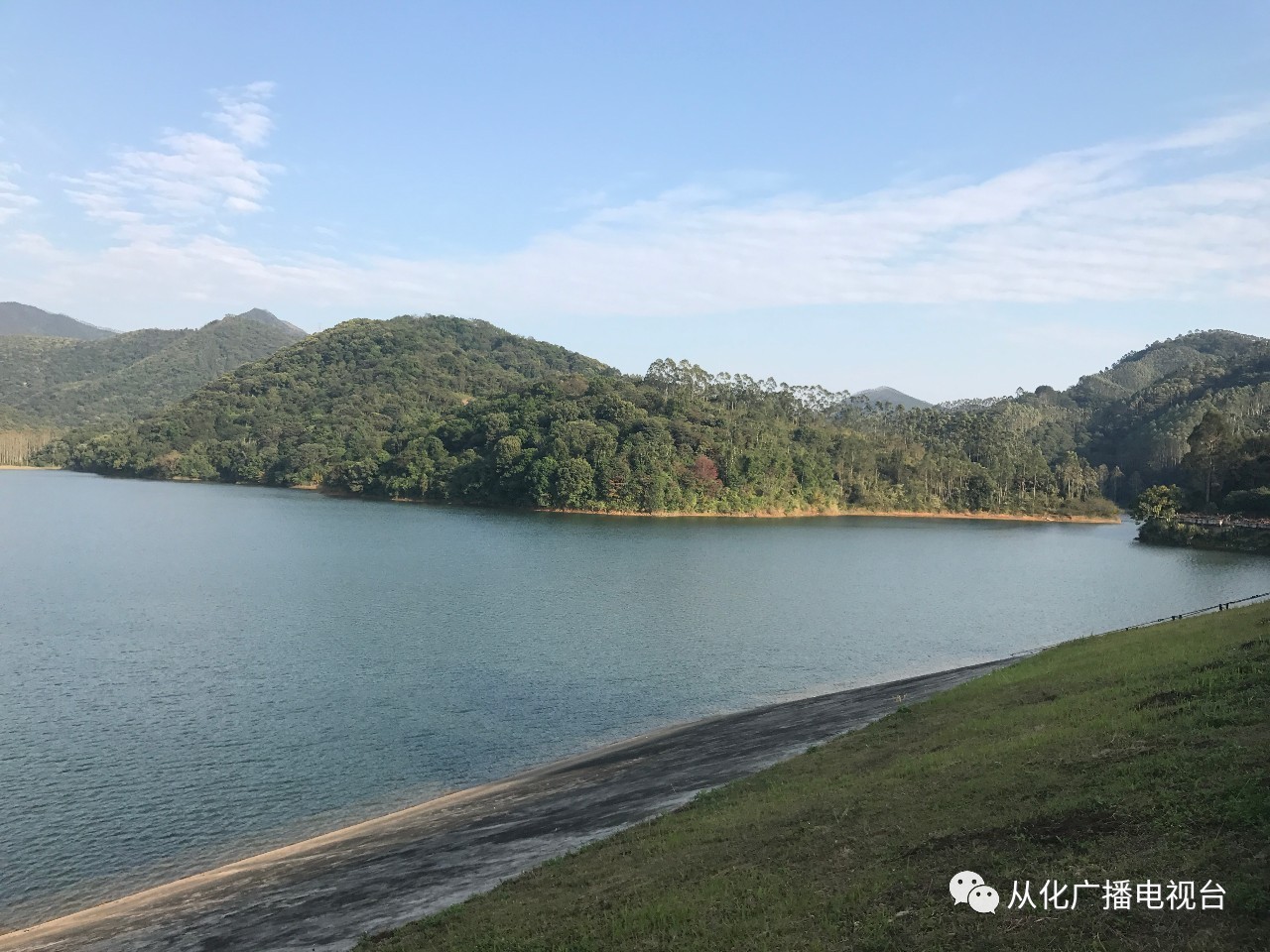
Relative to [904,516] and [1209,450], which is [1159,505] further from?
[904,516]

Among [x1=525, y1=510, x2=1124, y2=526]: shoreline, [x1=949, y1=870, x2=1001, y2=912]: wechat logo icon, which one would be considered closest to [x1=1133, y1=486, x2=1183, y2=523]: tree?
[x1=525, y1=510, x2=1124, y2=526]: shoreline

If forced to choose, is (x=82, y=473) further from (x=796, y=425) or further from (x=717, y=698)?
(x=717, y=698)

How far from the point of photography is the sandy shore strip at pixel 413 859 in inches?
556

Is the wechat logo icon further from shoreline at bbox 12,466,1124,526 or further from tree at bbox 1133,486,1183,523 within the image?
shoreline at bbox 12,466,1124,526

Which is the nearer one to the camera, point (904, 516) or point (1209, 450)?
point (1209, 450)

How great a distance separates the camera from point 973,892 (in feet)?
28.7

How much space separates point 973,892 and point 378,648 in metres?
32.6

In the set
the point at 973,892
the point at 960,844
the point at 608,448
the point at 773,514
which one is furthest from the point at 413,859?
the point at 773,514

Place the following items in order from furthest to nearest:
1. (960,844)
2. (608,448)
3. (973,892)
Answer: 1. (608,448)
2. (960,844)
3. (973,892)

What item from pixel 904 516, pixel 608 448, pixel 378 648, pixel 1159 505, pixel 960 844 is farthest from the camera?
pixel 904 516

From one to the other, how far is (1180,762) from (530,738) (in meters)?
19.6

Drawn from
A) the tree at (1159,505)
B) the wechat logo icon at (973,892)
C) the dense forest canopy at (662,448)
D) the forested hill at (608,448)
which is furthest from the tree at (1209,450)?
the wechat logo icon at (973,892)

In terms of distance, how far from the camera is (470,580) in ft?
187

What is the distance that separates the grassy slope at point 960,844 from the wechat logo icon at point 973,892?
13 centimetres
